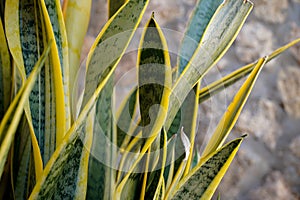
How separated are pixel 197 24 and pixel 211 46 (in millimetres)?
77

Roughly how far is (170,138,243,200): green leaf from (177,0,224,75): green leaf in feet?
0.46

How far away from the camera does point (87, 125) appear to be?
0.43m

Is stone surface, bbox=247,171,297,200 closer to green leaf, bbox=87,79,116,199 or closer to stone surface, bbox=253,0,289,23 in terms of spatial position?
stone surface, bbox=253,0,289,23

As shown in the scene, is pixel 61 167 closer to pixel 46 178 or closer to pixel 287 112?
pixel 46 178

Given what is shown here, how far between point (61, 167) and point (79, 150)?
0.09ft

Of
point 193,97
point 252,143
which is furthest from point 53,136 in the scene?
point 252,143

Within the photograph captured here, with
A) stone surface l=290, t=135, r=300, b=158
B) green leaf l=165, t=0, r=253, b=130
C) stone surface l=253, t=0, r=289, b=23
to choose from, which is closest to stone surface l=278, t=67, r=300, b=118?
stone surface l=290, t=135, r=300, b=158

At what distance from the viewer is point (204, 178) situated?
18.9 inches

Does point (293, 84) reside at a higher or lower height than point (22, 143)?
higher

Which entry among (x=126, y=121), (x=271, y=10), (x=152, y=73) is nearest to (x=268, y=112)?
(x=271, y=10)

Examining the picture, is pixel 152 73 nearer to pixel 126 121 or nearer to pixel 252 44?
pixel 126 121

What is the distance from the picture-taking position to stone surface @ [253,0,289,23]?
1.99 meters

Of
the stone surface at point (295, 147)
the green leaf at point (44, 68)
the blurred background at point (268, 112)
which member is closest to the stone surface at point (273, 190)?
the blurred background at point (268, 112)

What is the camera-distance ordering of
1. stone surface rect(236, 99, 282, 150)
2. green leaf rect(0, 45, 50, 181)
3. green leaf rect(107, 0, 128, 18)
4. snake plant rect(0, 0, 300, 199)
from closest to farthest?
green leaf rect(0, 45, 50, 181), snake plant rect(0, 0, 300, 199), green leaf rect(107, 0, 128, 18), stone surface rect(236, 99, 282, 150)
